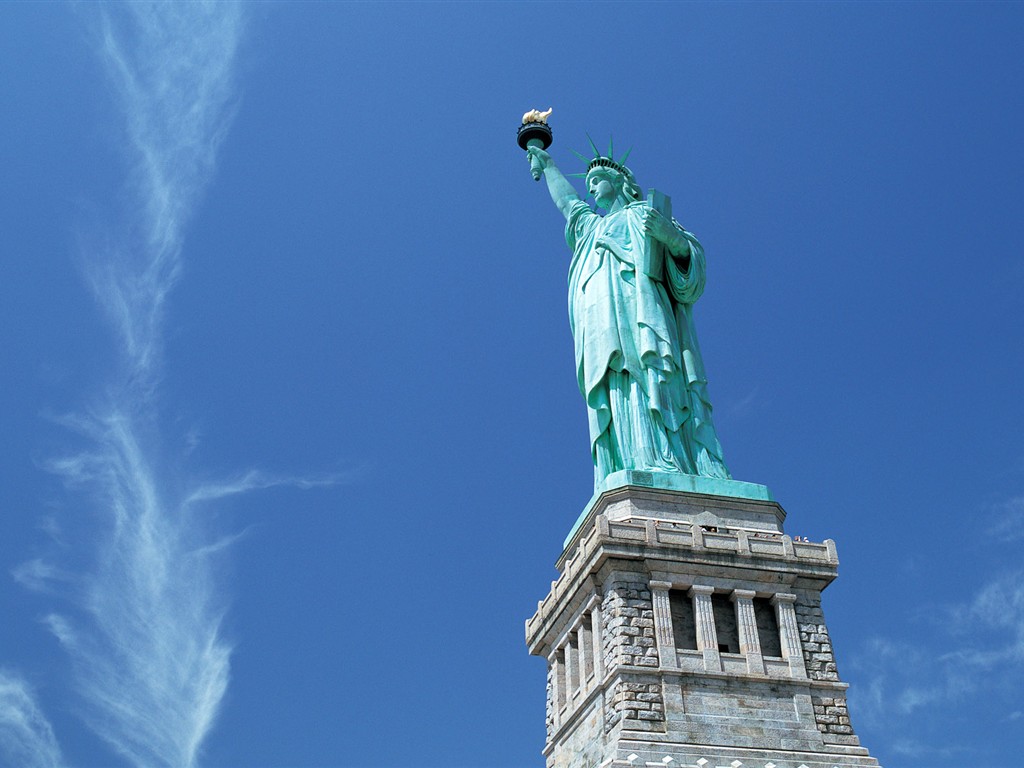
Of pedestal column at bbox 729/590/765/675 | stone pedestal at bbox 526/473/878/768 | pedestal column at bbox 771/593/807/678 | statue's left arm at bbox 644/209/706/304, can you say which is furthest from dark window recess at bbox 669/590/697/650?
statue's left arm at bbox 644/209/706/304

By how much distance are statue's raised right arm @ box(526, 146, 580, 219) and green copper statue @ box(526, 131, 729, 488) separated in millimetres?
1722

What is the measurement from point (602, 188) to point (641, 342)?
7823mm

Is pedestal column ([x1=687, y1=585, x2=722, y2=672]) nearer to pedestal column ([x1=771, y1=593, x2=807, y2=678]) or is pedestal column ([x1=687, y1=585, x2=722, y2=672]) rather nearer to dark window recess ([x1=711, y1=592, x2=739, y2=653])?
dark window recess ([x1=711, y1=592, x2=739, y2=653])

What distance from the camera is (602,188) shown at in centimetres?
3681

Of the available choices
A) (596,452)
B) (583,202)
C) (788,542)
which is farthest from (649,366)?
(583,202)

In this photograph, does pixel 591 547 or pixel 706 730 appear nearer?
pixel 706 730

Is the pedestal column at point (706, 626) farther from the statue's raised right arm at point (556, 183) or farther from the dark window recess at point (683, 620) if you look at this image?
the statue's raised right arm at point (556, 183)

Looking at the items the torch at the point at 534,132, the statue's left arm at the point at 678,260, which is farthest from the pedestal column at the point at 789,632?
the torch at the point at 534,132

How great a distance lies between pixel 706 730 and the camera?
76.6 ft

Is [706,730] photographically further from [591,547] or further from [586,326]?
[586,326]

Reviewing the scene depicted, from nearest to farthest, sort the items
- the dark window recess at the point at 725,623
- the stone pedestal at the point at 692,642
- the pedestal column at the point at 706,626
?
the stone pedestal at the point at 692,642 → the pedestal column at the point at 706,626 → the dark window recess at the point at 725,623

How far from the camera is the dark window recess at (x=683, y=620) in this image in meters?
24.9

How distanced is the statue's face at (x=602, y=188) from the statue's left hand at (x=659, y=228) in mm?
3521

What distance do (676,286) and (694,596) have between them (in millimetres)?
11187
